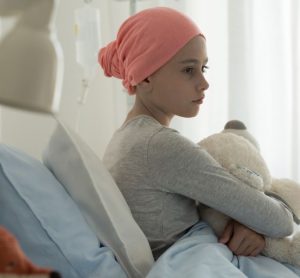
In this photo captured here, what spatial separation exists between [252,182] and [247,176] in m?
0.02

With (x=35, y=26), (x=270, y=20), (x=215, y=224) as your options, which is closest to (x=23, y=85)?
(x=35, y=26)

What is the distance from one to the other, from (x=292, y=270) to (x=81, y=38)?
1.12m

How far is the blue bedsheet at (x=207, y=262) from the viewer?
85cm

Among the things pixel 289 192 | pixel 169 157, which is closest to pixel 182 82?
pixel 169 157

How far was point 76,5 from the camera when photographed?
1.96 meters

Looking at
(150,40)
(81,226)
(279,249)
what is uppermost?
(150,40)

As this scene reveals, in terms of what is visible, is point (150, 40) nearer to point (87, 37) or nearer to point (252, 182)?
point (252, 182)

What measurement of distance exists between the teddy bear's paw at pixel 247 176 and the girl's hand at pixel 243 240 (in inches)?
4.3

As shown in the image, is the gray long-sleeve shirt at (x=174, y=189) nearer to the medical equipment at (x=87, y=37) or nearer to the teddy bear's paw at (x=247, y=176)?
the teddy bear's paw at (x=247, y=176)

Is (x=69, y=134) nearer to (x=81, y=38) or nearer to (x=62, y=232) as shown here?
(x=62, y=232)

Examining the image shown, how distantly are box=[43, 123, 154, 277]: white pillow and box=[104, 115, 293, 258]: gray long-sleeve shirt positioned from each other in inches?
3.1

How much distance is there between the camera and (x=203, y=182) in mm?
1043

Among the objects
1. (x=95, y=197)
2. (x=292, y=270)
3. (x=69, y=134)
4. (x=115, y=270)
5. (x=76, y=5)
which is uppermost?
(x=76, y=5)

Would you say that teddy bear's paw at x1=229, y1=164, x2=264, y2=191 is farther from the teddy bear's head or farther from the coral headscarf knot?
the coral headscarf knot
